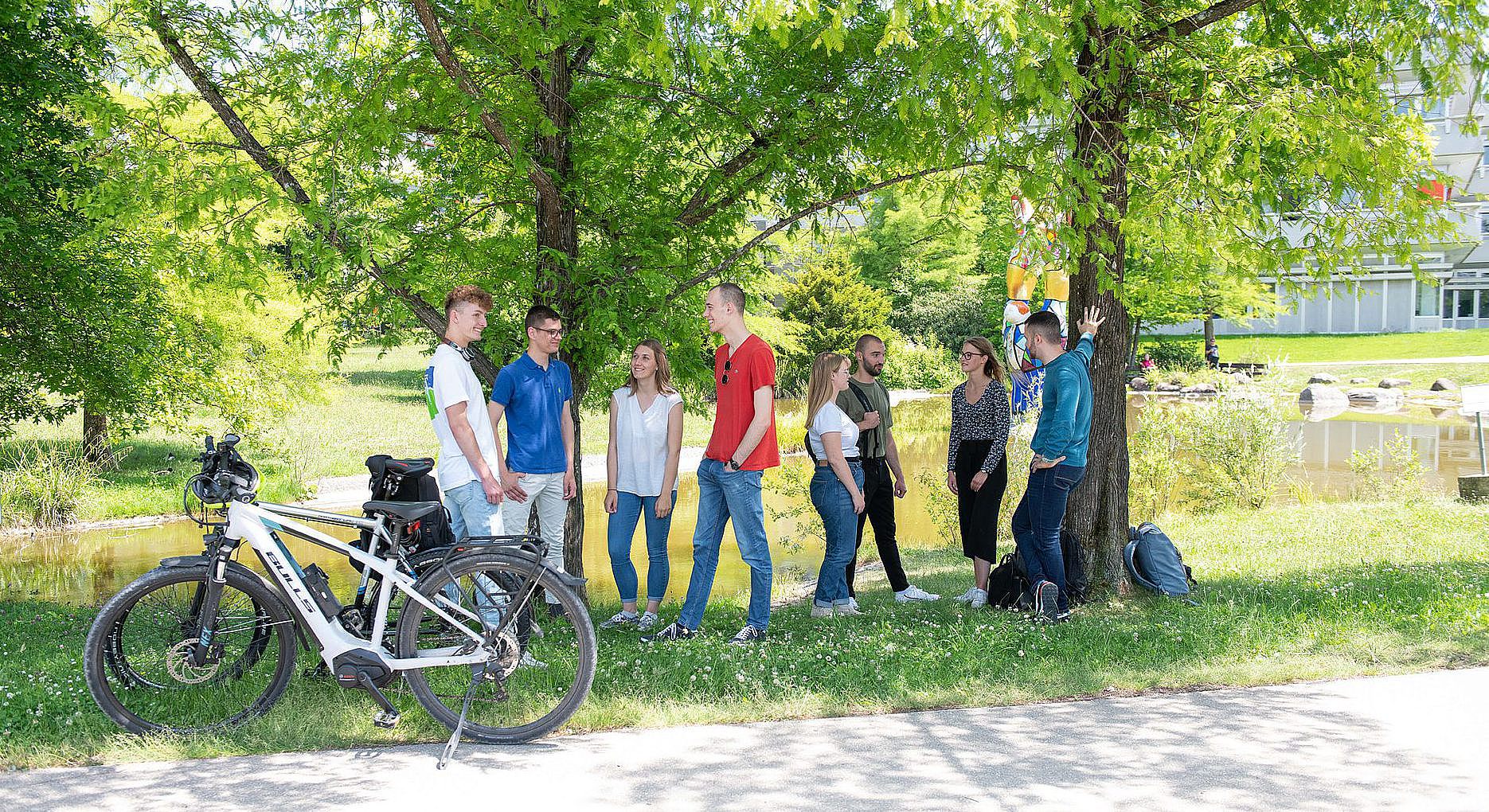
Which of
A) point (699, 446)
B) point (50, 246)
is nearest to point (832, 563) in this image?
point (50, 246)

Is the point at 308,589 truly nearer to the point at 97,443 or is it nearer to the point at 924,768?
the point at 924,768

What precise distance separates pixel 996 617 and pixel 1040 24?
3610 mm

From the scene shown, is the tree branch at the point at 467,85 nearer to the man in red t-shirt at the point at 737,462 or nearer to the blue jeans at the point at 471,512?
the man in red t-shirt at the point at 737,462

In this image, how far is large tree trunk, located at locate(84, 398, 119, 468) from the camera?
17.0 metres

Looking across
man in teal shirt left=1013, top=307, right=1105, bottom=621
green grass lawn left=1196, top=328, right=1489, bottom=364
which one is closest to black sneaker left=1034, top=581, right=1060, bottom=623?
man in teal shirt left=1013, top=307, right=1105, bottom=621

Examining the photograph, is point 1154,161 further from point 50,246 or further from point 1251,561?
point 50,246

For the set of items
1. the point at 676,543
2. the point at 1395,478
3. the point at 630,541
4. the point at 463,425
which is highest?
the point at 463,425

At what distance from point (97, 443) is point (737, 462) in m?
14.8

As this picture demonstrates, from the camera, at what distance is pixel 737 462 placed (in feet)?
21.3

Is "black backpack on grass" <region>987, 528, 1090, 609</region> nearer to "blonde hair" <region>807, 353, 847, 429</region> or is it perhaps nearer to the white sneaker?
the white sneaker

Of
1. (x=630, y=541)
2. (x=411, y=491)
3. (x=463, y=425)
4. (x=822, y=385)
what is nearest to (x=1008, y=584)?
(x=822, y=385)

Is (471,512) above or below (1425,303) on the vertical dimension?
below

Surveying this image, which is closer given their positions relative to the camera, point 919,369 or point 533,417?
point 533,417

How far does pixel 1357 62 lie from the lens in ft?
24.5
